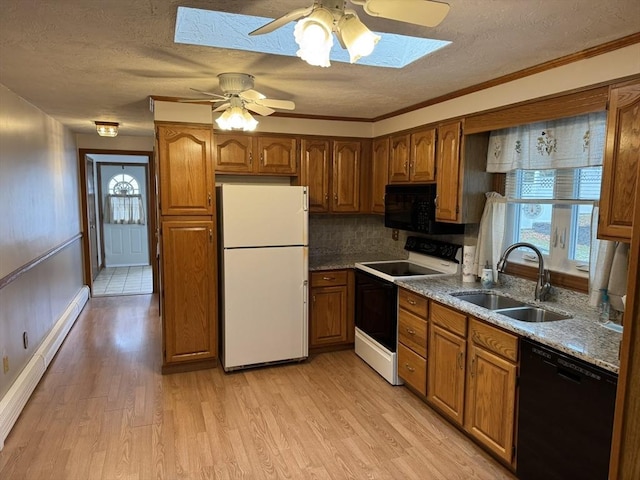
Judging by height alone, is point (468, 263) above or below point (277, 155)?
below

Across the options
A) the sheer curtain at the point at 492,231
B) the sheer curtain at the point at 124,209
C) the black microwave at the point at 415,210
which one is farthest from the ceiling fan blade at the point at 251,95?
the sheer curtain at the point at 124,209

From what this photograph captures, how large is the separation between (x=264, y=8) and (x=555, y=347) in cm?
195

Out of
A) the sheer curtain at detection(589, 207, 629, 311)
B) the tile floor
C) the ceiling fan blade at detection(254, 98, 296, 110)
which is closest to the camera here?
the sheer curtain at detection(589, 207, 629, 311)

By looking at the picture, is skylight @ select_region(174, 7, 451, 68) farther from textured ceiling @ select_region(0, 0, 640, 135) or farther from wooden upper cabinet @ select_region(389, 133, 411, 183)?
wooden upper cabinet @ select_region(389, 133, 411, 183)

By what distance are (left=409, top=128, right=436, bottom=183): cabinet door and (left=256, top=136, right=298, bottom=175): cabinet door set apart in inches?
42.7

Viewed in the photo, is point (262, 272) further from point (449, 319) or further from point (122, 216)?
point (122, 216)

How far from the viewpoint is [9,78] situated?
277cm

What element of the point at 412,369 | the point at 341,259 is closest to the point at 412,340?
the point at 412,369

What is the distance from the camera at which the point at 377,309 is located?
365 cm

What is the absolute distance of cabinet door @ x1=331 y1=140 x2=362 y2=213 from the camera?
13.6ft

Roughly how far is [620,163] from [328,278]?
2.50 metres

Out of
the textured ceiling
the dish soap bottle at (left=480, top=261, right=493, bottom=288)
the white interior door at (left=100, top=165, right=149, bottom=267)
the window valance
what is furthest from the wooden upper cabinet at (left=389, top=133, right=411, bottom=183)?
the white interior door at (left=100, top=165, right=149, bottom=267)

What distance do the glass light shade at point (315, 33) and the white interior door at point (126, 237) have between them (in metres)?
8.02

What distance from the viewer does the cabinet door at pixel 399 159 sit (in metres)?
3.73
